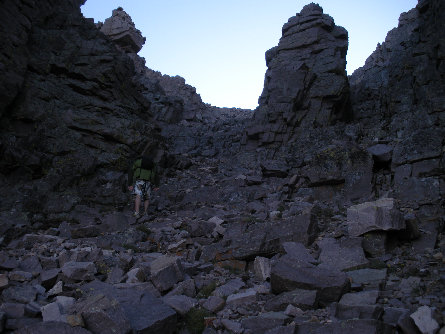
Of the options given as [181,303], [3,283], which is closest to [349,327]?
[181,303]

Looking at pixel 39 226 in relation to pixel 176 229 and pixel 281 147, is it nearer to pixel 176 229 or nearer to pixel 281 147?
pixel 176 229

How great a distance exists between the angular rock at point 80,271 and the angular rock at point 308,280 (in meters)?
3.82

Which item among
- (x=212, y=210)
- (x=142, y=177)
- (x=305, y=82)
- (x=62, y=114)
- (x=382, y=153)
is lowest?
(x=212, y=210)

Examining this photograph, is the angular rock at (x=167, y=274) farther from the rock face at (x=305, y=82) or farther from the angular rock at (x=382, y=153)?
the rock face at (x=305, y=82)

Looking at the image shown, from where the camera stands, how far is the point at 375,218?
7875mm

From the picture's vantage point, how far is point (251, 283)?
7.02 metres

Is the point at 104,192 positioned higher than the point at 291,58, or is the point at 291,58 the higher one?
the point at 291,58

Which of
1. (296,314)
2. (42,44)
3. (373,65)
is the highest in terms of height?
(373,65)

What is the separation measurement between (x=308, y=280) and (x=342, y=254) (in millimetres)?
2048

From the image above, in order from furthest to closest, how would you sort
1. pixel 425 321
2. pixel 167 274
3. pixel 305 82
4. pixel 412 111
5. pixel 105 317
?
1. pixel 305 82
2. pixel 412 111
3. pixel 167 274
4. pixel 105 317
5. pixel 425 321

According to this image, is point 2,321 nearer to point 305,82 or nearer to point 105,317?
point 105,317

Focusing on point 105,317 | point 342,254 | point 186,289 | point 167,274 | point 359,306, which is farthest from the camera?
point 342,254

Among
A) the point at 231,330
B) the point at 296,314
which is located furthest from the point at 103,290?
the point at 296,314

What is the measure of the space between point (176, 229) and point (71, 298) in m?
5.56
